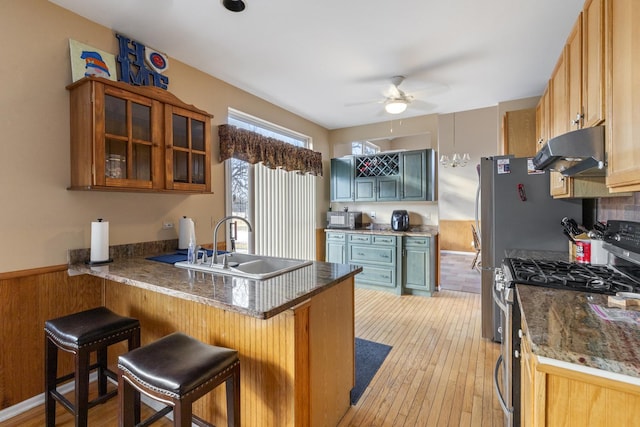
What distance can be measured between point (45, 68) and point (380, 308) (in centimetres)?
382

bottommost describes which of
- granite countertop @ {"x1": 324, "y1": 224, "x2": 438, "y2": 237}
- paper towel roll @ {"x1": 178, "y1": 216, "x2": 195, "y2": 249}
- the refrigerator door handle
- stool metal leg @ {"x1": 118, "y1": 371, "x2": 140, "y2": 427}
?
stool metal leg @ {"x1": 118, "y1": 371, "x2": 140, "y2": 427}

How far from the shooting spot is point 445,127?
16.4 feet

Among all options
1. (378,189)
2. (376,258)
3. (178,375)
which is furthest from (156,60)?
(376,258)

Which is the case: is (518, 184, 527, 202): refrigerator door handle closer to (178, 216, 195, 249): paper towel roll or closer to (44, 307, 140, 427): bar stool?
(178, 216, 195, 249): paper towel roll

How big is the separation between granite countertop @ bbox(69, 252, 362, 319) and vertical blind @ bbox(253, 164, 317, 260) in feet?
5.44

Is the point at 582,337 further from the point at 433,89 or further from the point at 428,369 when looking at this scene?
the point at 433,89

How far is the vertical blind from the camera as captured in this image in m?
3.57

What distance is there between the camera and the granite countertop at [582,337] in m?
0.77

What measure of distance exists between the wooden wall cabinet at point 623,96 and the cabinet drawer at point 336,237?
3.51 m

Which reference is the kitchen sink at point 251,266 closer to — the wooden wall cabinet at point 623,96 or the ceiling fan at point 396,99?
the wooden wall cabinet at point 623,96

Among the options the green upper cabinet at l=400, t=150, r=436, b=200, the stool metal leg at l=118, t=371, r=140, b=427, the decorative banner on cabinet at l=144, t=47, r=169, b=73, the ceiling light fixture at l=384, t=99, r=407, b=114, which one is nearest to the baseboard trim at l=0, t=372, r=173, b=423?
the stool metal leg at l=118, t=371, r=140, b=427

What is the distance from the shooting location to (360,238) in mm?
4395

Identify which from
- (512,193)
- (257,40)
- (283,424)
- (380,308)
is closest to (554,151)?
(512,193)

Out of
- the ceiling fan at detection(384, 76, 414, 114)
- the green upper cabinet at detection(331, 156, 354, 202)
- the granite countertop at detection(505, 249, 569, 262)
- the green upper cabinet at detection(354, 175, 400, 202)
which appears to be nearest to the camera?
the granite countertop at detection(505, 249, 569, 262)
